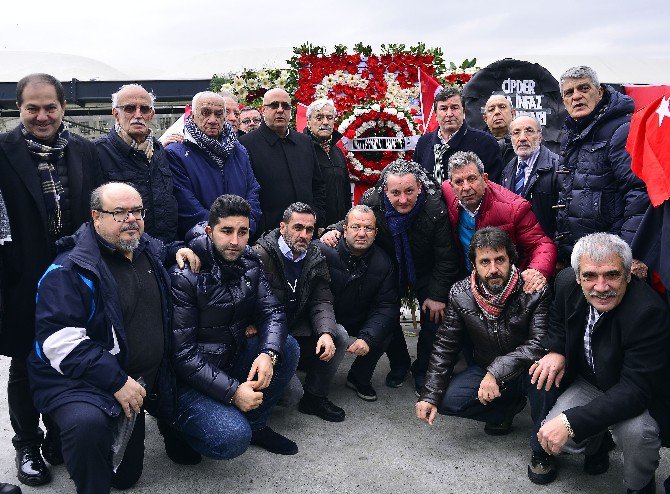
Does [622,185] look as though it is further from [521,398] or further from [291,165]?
[291,165]

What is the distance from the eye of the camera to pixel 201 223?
3812mm

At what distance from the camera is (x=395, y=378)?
4.59 meters

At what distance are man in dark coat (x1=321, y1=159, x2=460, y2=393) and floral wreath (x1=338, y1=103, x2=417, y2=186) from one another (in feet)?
3.89

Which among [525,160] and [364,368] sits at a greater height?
[525,160]

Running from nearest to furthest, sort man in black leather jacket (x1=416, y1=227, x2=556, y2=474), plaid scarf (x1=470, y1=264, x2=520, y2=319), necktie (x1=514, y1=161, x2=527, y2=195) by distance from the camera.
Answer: man in black leather jacket (x1=416, y1=227, x2=556, y2=474) → plaid scarf (x1=470, y1=264, x2=520, y2=319) → necktie (x1=514, y1=161, x2=527, y2=195)

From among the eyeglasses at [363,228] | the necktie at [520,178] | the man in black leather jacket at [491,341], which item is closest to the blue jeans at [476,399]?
the man in black leather jacket at [491,341]

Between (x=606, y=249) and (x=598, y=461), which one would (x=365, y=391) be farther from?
(x=606, y=249)

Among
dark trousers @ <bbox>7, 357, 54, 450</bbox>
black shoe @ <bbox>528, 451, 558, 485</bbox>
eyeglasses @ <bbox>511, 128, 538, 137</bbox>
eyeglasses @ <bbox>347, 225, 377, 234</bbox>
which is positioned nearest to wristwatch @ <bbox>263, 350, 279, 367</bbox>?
eyeglasses @ <bbox>347, 225, 377, 234</bbox>

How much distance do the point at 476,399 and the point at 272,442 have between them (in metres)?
1.26

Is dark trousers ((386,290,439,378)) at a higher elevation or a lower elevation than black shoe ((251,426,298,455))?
higher

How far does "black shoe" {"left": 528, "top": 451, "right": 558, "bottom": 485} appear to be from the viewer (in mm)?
3174

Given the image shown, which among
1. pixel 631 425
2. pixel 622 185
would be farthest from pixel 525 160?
pixel 631 425

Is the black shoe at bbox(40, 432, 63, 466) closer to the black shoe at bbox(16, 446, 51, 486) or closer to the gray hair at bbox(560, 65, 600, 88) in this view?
the black shoe at bbox(16, 446, 51, 486)

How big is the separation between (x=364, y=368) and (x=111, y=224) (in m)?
2.17
